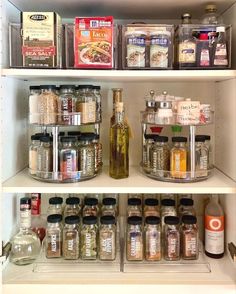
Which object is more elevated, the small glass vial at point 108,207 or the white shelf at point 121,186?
the white shelf at point 121,186

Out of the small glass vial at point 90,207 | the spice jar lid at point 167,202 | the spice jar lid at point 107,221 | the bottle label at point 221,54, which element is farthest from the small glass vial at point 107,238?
the bottle label at point 221,54

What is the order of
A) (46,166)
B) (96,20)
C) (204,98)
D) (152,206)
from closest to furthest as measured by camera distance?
Result: (96,20), (46,166), (152,206), (204,98)

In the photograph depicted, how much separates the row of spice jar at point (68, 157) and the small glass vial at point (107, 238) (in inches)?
6.6

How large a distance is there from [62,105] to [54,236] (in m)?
0.45

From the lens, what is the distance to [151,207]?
1.25 m

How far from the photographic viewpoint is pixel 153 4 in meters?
1.14

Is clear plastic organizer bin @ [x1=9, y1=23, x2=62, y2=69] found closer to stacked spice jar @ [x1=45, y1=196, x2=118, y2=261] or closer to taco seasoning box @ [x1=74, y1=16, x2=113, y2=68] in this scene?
taco seasoning box @ [x1=74, y1=16, x2=113, y2=68]

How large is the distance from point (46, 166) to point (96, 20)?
0.51m

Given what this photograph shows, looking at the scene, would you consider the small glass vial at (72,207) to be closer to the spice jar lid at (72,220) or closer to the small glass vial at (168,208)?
the spice jar lid at (72,220)

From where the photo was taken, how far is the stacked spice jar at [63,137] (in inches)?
43.4

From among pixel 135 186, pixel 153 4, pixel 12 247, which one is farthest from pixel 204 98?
pixel 12 247

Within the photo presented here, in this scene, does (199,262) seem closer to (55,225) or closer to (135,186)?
(135,186)

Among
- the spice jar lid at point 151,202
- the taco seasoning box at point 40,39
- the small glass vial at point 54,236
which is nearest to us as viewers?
the taco seasoning box at point 40,39

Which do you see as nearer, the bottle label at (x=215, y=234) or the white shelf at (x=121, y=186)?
the white shelf at (x=121, y=186)
